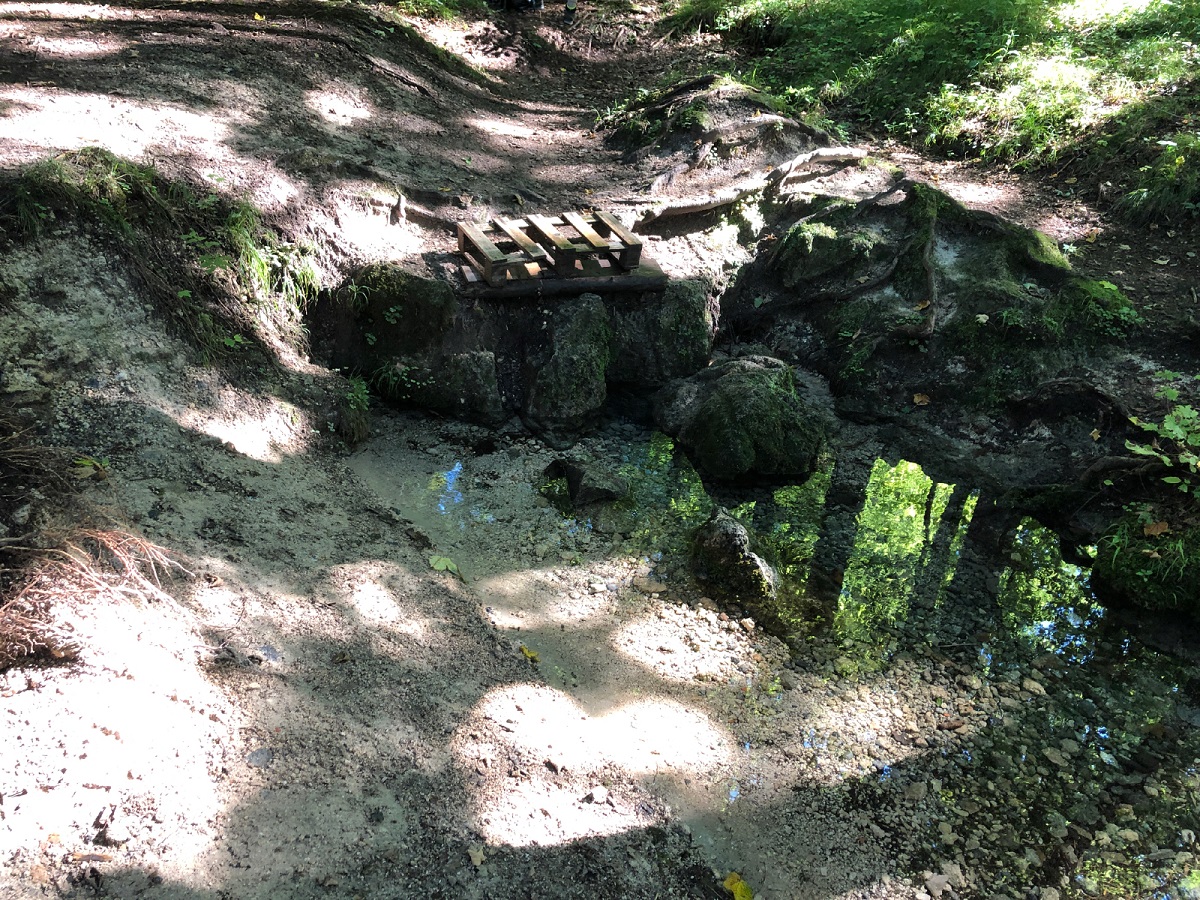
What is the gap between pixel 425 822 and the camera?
3.26 meters

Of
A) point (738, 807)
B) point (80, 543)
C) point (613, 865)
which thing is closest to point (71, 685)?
point (80, 543)

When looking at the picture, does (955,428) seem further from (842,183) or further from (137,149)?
(137,149)

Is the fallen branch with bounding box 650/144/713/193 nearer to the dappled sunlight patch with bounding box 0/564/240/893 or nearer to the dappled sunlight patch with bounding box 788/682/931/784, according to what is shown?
the dappled sunlight patch with bounding box 788/682/931/784

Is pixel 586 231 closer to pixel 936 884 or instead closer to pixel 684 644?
pixel 684 644

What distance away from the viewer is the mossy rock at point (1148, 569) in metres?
5.23

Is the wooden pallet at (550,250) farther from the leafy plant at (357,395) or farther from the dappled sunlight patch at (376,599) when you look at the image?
the dappled sunlight patch at (376,599)

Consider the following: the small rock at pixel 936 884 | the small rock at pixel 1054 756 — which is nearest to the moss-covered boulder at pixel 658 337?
the small rock at pixel 1054 756

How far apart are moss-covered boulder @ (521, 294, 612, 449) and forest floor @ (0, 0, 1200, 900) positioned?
0.18 meters

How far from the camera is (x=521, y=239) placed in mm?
6625

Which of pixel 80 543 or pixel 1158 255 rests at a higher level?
pixel 1158 255

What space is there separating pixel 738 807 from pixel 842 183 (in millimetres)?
6836

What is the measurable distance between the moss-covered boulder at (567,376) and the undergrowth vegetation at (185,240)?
173 cm

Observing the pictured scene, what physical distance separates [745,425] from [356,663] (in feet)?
11.3

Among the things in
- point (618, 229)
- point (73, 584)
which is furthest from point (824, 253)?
point (73, 584)
